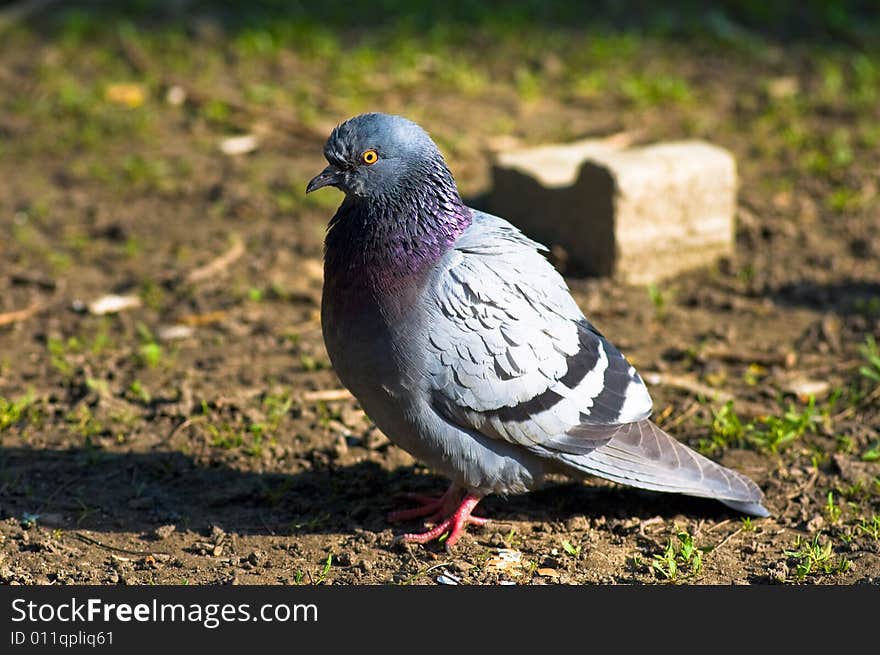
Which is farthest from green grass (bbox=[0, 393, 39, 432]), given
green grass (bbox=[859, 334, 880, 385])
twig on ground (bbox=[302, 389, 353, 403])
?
green grass (bbox=[859, 334, 880, 385])

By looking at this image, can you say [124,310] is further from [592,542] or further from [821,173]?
[821,173]

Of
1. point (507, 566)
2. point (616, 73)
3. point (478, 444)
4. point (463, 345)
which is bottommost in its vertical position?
point (507, 566)

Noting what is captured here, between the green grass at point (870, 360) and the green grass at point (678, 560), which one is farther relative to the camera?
the green grass at point (870, 360)

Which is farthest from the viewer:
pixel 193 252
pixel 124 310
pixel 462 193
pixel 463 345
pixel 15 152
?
pixel 15 152

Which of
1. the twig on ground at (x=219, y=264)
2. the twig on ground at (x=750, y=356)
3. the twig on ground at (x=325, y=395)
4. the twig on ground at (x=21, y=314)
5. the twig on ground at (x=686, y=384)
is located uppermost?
the twig on ground at (x=219, y=264)

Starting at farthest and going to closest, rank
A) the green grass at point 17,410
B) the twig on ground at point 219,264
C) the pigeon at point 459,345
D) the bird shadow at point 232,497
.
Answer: the twig on ground at point 219,264
the green grass at point 17,410
the bird shadow at point 232,497
the pigeon at point 459,345

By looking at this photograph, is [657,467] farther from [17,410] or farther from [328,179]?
[17,410]

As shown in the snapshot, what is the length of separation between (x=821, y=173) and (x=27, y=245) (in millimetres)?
4643

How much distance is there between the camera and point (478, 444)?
4.05 meters

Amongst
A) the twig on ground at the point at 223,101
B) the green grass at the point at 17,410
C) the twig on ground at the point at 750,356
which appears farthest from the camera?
the twig on ground at the point at 223,101

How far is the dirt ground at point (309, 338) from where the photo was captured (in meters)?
4.17

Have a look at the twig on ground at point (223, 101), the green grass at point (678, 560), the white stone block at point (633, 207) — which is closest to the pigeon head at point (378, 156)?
the green grass at point (678, 560)

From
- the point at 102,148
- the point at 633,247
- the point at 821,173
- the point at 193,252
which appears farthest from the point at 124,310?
the point at 821,173

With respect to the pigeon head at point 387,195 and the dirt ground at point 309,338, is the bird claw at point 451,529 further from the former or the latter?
the pigeon head at point 387,195
